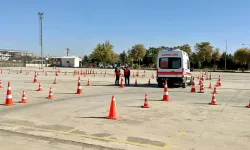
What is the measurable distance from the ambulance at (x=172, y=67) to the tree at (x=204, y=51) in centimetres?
6344

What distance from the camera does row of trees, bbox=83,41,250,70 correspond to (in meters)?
75.7

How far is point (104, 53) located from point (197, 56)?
29.9 m

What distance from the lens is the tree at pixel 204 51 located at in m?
82.0

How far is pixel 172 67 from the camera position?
21.0 metres

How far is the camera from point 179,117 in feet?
31.4

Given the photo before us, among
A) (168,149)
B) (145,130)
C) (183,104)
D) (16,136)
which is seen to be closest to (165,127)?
(145,130)

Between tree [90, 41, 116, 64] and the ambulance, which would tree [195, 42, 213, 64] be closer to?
tree [90, 41, 116, 64]

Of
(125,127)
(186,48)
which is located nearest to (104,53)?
(186,48)

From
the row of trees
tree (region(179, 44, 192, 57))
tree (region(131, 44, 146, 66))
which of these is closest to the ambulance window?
the row of trees

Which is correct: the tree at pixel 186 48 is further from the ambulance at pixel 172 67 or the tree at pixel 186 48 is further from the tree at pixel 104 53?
the ambulance at pixel 172 67

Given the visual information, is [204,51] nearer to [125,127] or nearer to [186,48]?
[186,48]

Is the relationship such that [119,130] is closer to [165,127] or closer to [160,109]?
[165,127]

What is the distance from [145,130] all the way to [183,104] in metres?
5.33

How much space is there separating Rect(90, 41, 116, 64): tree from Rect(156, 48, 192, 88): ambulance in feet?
243
